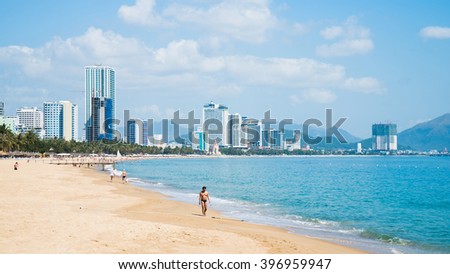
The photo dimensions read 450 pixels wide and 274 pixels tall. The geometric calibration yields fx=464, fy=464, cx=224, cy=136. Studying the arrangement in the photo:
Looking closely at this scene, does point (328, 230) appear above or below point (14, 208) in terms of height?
below

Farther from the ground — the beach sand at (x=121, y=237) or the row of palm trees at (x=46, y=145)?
the row of palm trees at (x=46, y=145)

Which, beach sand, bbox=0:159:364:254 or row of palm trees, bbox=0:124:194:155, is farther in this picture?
row of palm trees, bbox=0:124:194:155

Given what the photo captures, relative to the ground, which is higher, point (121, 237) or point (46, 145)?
point (46, 145)

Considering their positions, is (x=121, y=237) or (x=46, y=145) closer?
(x=121, y=237)

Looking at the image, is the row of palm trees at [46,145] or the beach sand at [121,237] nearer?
the beach sand at [121,237]

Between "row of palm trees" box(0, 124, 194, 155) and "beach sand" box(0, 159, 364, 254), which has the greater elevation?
"row of palm trees" box(0, 124, 194, 155)
